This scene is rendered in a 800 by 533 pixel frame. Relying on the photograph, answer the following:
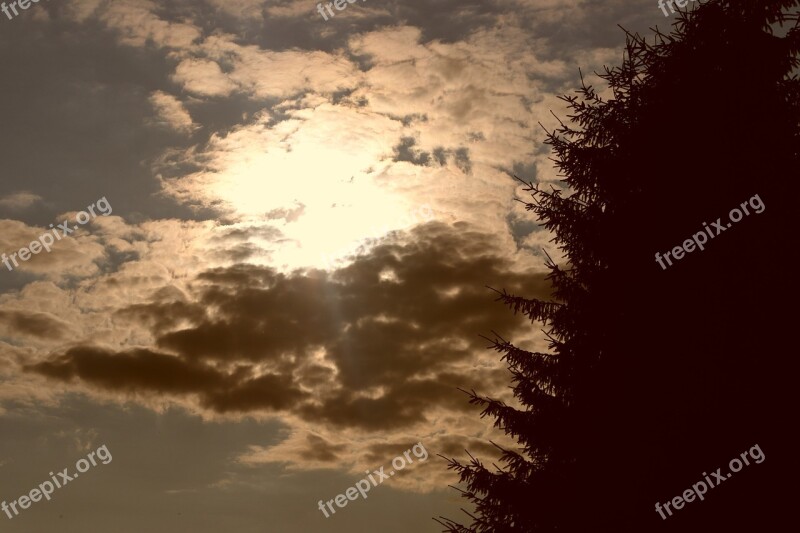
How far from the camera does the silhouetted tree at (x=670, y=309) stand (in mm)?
8727

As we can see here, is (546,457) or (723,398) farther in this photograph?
(546,457)

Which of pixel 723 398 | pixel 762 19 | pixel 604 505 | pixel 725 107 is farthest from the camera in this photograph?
pixel 762 19

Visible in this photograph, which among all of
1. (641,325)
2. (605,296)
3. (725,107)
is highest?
(725,107)

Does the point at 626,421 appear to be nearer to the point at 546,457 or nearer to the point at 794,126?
the point at 546,457

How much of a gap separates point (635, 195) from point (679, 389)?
309cm

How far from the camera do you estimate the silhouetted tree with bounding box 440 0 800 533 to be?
8727mm

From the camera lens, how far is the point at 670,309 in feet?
31.6

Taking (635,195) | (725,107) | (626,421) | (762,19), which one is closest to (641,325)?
(626,421)

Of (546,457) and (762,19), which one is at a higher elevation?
(762,19)

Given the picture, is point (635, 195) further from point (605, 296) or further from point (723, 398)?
point (723, 398)

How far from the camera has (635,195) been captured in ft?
34.9

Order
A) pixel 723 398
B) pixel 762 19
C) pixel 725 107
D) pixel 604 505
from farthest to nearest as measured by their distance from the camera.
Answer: pixel 762 19 → pixel 725 107 → pixel 604 505 → pixel 723 398

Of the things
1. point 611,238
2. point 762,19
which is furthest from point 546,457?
point 762,19

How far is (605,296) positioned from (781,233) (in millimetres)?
2449
